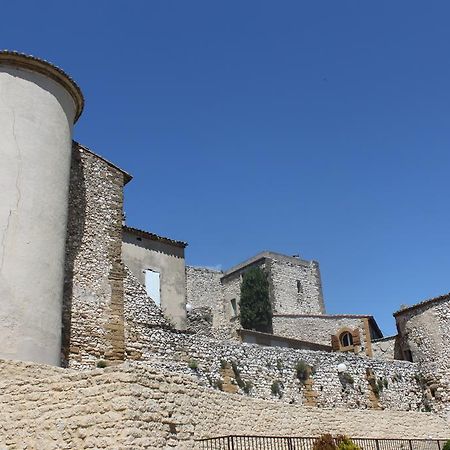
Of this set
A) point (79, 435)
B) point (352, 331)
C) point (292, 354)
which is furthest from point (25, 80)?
point (352, 331)

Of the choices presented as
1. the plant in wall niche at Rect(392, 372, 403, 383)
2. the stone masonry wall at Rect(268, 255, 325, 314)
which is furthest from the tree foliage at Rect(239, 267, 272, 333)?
the plant in wall niche at Rect(392, 372, 403, 383)

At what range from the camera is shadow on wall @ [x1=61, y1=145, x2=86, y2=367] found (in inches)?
713

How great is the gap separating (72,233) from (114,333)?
341 cm

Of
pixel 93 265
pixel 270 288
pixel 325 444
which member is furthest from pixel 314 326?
pixel 325 444

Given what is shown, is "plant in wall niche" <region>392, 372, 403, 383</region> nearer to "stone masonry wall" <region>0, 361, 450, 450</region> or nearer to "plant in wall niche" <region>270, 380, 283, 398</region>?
"plant in wall niche" <region>270, 380, 283, 398</region>

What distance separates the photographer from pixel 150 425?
35.1 feet

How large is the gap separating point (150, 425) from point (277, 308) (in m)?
41.1

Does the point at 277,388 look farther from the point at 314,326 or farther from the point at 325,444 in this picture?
the point at 314,326

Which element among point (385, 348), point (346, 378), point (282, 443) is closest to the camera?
point (282, 443)

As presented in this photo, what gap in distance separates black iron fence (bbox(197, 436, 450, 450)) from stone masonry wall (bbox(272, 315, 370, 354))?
19842 millimetres

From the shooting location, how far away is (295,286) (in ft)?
177

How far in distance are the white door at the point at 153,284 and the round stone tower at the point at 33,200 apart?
25.7 ft

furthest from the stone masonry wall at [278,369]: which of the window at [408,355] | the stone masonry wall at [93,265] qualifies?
the window at [408,355]

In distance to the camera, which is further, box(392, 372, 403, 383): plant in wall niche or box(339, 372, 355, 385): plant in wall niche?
box(392, 372, 403, 383): plant in wall niche
